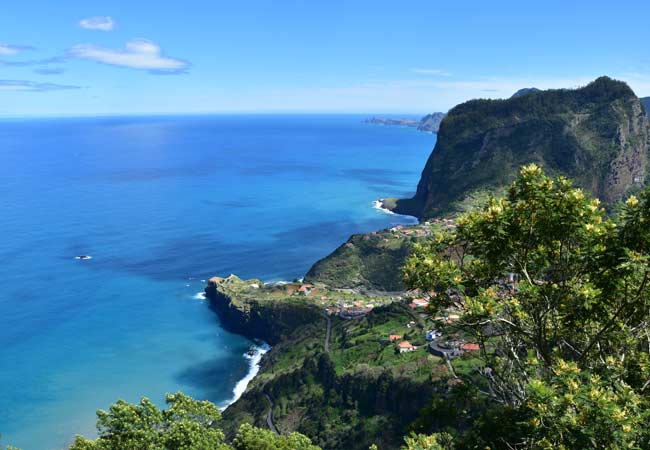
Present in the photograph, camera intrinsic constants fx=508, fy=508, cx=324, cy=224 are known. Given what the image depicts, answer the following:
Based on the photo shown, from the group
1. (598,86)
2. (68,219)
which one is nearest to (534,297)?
(68,219)

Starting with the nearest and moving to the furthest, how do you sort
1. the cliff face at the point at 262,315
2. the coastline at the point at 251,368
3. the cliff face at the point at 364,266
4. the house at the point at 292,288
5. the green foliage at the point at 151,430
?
1. the green foliage at the point at 151,430
2. the coastline at the point at 251,368
3. the cliff face at the point at 262,315
4. the house at the point at 292,288
5. the cliff face at the point at 364,266

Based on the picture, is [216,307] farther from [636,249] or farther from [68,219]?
[636,249]

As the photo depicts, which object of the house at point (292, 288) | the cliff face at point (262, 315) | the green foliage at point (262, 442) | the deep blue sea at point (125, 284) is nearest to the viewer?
the green foliage at point (262, 442)

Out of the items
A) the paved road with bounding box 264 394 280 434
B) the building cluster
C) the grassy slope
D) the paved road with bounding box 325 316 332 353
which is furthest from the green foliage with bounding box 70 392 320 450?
the building cluster

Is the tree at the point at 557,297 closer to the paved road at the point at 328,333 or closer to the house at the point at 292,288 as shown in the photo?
the paved road at the point at 328,333

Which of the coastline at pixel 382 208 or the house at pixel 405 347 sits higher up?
the coastline at pixel 382 208

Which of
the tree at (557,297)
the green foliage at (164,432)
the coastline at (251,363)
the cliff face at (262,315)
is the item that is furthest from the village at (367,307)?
the tree at (557,297)
